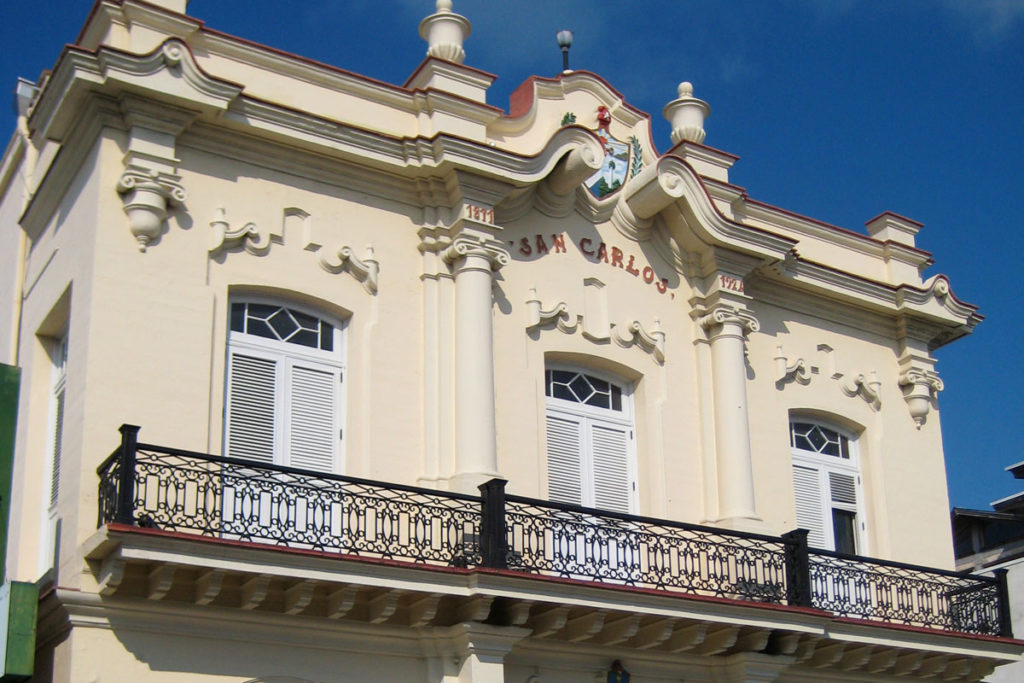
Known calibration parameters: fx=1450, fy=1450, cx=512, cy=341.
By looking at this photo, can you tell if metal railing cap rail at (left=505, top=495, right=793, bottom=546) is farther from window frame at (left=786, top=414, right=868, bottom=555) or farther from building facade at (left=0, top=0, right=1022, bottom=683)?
window frame at (left=786, top=414, right=868, bottom=555)

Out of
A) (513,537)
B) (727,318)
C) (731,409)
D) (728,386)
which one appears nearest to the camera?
(513,537)

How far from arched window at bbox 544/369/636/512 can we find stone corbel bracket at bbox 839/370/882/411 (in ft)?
11.9

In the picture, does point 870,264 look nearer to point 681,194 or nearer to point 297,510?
point 681,194

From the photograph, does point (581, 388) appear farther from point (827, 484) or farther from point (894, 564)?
point (894, 564)

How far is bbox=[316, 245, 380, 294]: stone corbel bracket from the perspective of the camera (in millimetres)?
15766

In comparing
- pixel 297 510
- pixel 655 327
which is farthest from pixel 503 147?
pixel 297 510

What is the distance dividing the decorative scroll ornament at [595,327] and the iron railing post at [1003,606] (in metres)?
5.05

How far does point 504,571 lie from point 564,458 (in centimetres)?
299

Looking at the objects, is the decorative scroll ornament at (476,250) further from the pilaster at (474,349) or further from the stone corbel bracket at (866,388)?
the stone corbel bracket at (866,388)

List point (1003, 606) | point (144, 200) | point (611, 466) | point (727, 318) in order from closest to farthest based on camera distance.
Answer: point (144, 200), point (611, 466), point (1003, 606), point (727, 318)

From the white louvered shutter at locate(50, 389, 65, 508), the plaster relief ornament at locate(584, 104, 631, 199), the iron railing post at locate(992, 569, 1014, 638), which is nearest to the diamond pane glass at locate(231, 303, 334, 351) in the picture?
the white louvered shutter at locate(50, 389, 65, 508)

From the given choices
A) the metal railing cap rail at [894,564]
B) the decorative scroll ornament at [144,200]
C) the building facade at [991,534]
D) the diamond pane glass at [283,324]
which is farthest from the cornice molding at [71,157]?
the building facade at [991,534]

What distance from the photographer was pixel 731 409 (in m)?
17.8

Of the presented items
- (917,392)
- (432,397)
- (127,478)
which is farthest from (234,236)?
(917,392)
